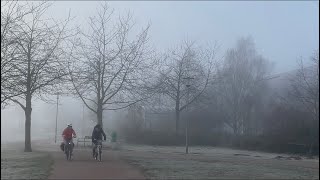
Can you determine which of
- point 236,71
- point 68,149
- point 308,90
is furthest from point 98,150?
point 236,71

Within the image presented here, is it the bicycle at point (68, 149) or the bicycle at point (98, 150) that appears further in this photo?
the bicycle at point (98, 150)

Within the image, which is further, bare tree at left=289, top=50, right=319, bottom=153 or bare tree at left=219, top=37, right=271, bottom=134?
bare tree at left=219, top=37, right=271, bottom=134

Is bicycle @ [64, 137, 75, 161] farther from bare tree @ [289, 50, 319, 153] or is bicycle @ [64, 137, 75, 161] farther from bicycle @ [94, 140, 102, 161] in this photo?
bare tree @ [289, 50, 319, 153]

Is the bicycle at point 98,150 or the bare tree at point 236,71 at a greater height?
the bare tree at point 236,71

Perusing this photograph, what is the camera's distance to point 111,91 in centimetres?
3509

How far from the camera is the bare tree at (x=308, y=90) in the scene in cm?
2062

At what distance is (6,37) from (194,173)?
7443 mm

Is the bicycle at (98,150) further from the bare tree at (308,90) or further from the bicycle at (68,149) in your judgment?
the bare tree at (308,90)

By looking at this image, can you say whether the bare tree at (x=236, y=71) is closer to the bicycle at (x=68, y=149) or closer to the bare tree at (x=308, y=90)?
the bare tree at (x=308, y=90)

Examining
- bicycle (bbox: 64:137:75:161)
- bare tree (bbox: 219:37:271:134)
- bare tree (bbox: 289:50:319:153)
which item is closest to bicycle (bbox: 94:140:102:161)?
bicycle (bbox: 64:137:75:161)

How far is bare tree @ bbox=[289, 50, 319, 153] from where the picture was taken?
2062 centimetres

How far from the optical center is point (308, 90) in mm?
32594

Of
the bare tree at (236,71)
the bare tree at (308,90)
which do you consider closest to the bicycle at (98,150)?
the bare tree at (308,90)

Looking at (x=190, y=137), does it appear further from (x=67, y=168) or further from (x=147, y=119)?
(x=67, y=168)
